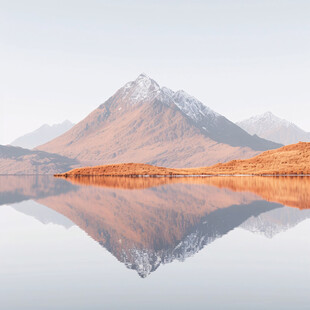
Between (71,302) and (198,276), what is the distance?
170 inches

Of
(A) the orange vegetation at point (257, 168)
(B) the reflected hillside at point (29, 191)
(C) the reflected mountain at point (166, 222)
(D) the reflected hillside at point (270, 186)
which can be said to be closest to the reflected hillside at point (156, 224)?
(C) the reflected mountain at point (166, 222)

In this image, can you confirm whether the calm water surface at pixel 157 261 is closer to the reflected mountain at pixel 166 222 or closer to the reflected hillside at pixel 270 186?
the reflected mountain at pixel 166 222

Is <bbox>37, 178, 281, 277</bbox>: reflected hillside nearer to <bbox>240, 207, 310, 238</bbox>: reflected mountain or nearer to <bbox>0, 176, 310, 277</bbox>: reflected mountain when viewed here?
<bbox>0, 176, 310, 277</bbox>: reflected mountain

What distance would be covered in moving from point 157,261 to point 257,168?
322 feet

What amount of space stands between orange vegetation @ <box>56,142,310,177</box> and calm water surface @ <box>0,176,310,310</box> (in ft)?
260

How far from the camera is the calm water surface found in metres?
11.6

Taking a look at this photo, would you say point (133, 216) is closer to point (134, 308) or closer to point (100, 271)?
point (100, 271)

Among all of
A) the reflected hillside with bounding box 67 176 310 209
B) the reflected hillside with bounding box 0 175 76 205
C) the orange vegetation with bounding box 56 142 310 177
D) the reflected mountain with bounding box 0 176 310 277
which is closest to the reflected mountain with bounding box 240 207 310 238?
the reflected mountain with bounding box 0 176 310 277

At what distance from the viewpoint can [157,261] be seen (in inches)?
591

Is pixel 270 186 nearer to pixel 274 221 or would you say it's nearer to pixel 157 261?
pixel 274 221

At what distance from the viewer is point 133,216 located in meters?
26.4

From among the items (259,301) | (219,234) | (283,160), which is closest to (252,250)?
(219,234)

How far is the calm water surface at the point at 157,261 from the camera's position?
11609 mm

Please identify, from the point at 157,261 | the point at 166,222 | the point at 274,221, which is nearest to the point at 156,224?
the point at 166,222
